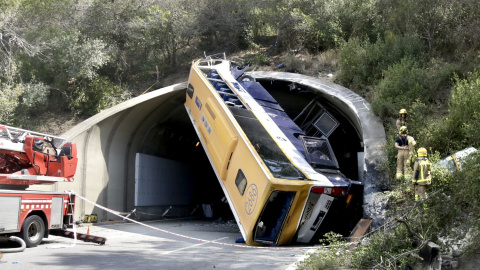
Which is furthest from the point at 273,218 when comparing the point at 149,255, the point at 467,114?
the point at 467,114


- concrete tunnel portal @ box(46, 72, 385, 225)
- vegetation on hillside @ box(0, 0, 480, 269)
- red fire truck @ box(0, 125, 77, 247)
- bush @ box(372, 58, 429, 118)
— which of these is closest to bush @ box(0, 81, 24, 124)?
vegetation on hillside @ box(0, 0, 480, 269)

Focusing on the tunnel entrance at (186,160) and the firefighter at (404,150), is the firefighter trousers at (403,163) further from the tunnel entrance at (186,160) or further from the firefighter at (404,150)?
the tunnel entrance at (186,160)

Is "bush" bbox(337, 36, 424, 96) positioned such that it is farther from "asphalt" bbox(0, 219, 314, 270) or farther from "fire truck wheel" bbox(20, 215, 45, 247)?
"fire truck wheel" bbox(20, 215, 45, 247)

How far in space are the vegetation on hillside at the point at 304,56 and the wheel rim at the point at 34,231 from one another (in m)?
7.69

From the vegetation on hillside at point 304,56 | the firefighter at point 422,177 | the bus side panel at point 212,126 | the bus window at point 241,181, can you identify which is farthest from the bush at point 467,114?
the bus side panel at point 212,126

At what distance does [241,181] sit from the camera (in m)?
Answer: 11.2

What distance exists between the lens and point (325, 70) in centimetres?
1994

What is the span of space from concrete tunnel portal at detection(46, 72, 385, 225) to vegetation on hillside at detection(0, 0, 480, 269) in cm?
92

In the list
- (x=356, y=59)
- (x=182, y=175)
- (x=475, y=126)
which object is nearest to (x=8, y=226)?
(x=475, y=126)

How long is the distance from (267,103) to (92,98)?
1171cm

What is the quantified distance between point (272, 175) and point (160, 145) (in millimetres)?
13692

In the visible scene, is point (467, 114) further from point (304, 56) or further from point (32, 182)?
point (304, 56)

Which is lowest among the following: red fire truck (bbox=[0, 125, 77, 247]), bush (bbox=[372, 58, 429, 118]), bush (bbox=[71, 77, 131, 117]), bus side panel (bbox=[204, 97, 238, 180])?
red fire truck (bbox=[0, 125, 77, 247])

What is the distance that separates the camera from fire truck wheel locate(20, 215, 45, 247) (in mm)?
10258
